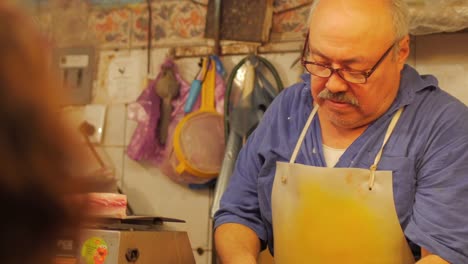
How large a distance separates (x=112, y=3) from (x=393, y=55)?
141 centimetres

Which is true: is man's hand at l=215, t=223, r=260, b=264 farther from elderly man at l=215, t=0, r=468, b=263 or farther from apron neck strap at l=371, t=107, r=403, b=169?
apron neck strap at l=371, t=107, r=403, b=169

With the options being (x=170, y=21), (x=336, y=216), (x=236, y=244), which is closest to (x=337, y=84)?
(x=336, y=216)

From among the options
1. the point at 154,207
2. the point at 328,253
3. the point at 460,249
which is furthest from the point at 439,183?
the point at 154,207

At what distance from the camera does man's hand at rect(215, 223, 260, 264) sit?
4.85ft

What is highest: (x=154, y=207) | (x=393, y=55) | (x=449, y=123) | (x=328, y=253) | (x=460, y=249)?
(x=393, y=55)

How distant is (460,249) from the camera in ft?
4.28

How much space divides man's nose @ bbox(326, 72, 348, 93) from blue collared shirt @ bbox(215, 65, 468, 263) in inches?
5.3

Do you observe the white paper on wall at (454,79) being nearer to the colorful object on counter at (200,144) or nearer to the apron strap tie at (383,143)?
the apron strap tie at (383,143)

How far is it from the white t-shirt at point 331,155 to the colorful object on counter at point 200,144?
73 cm

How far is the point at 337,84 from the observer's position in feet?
4.80

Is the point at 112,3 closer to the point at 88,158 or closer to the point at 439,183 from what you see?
the point at 439,183

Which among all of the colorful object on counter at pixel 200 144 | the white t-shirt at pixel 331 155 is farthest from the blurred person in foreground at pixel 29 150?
the colorful object on counter at pixel 200 144

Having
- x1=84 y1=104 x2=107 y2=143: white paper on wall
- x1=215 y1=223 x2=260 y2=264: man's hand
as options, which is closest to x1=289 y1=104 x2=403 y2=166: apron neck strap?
x1=215 y1=223 x2=260 y2=264: man's hand

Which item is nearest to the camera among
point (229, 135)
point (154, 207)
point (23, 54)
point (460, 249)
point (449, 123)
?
point (23, 54)
